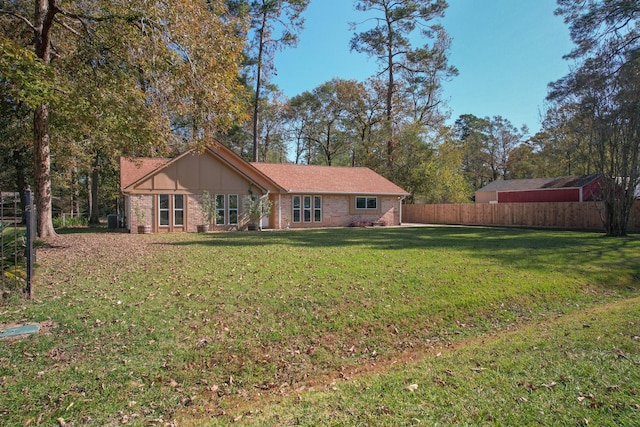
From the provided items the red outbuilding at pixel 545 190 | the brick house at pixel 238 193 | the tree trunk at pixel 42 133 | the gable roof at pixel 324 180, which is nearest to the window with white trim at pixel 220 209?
the brick house at pixel 238 193

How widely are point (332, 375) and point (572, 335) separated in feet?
12.3

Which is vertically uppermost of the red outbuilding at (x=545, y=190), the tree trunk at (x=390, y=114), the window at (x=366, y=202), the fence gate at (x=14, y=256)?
the tree trunk at (x=390, y=114)

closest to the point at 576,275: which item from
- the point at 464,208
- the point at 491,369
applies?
the point at 491,369

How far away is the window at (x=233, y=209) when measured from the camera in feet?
72.1

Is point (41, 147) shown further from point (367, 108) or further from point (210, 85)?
point (367, 108)

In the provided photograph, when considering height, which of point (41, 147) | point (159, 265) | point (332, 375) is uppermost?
point (41, 147)

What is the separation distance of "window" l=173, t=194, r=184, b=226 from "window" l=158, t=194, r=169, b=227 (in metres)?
0.35

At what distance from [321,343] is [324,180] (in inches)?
850

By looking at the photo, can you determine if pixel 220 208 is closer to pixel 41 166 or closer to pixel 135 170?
pixel 135 170

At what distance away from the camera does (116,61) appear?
12195mm

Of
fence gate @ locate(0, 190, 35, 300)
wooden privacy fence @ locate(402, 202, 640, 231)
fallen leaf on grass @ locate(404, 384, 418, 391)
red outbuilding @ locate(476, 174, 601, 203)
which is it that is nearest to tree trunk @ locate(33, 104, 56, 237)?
fence gate @ locate(0, 190, 35, 300)

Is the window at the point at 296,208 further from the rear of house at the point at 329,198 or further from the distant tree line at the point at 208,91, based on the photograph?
A: the distant tree line at the point at 208,91

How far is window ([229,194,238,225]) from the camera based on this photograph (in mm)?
21969

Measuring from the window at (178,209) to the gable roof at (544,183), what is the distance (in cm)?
3031
